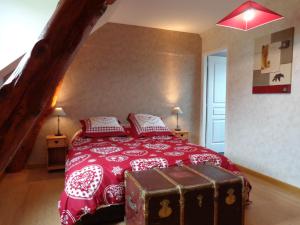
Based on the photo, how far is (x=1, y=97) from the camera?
623 mm

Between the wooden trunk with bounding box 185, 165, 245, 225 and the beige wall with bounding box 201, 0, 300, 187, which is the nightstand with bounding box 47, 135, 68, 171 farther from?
the beige wall with bounding box 201, 0, 300, 187

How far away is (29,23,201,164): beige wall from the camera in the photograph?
145 inches

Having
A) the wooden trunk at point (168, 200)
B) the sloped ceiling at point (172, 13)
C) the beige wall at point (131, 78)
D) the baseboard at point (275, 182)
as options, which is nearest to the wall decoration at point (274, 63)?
the sloped ceiling at point (172, 13)

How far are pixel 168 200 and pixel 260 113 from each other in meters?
2.17

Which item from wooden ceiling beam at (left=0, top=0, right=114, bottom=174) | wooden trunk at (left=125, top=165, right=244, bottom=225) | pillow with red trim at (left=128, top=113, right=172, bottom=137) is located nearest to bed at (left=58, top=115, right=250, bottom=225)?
wooden trunk at (left=125, top=165, right=244, bottom=225)

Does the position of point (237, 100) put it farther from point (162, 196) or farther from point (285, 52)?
point (162, 196)

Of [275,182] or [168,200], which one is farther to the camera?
Result: [275,182]

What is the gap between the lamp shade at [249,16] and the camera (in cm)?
195

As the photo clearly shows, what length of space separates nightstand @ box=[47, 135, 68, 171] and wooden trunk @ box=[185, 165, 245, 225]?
2303mm

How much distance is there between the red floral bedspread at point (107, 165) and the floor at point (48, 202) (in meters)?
0.41

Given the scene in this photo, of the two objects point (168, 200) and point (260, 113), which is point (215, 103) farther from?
point (168, 200)

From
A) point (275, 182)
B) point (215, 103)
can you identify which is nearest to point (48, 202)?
point (275, 182)

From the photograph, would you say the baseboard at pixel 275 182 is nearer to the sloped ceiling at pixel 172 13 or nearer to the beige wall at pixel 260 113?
the beige wall at pixel 260 113

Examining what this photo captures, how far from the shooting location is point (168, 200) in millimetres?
1664
